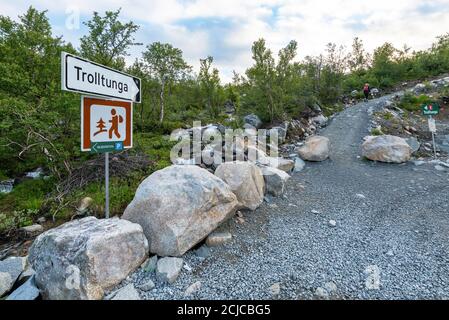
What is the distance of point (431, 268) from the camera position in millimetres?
3014

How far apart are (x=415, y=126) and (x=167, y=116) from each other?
14741 mm

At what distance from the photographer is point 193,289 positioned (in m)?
2.69

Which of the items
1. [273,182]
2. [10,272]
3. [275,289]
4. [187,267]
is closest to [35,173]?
[10,272]

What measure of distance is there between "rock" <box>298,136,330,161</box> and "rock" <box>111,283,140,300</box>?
23.6ft

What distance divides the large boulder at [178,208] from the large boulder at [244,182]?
2.16 ft

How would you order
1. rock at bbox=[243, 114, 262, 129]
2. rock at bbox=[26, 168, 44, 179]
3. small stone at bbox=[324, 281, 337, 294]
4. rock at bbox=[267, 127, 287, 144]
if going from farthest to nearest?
rock at bbox=[243, 114, 262, 129] < rock at bbox=[267, 127, 287, 144] < rock at bbox=[26, 168, 44, 179] < small stone at bbox=[324, 281, 337, 294]

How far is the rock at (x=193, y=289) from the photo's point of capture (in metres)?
2.64

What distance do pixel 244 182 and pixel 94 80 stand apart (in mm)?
3003

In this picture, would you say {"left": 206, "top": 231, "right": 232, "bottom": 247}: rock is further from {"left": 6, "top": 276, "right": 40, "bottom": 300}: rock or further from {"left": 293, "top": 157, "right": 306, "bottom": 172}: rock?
{"left": 293, "top": 157, "right": 306, "bottom": 172}: rock

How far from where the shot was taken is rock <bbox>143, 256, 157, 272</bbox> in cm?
294

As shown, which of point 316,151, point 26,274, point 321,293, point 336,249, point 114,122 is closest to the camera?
point 321,293

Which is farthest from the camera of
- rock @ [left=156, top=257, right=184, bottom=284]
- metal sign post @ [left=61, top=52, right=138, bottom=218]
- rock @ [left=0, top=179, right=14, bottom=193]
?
rock @ [left=0, top=179, right=14, bottom=193]

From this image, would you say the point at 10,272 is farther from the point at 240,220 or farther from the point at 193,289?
the point at 240,220

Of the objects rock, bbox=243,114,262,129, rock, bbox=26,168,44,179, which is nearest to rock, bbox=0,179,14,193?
rock, bbox=26,168,44,179
